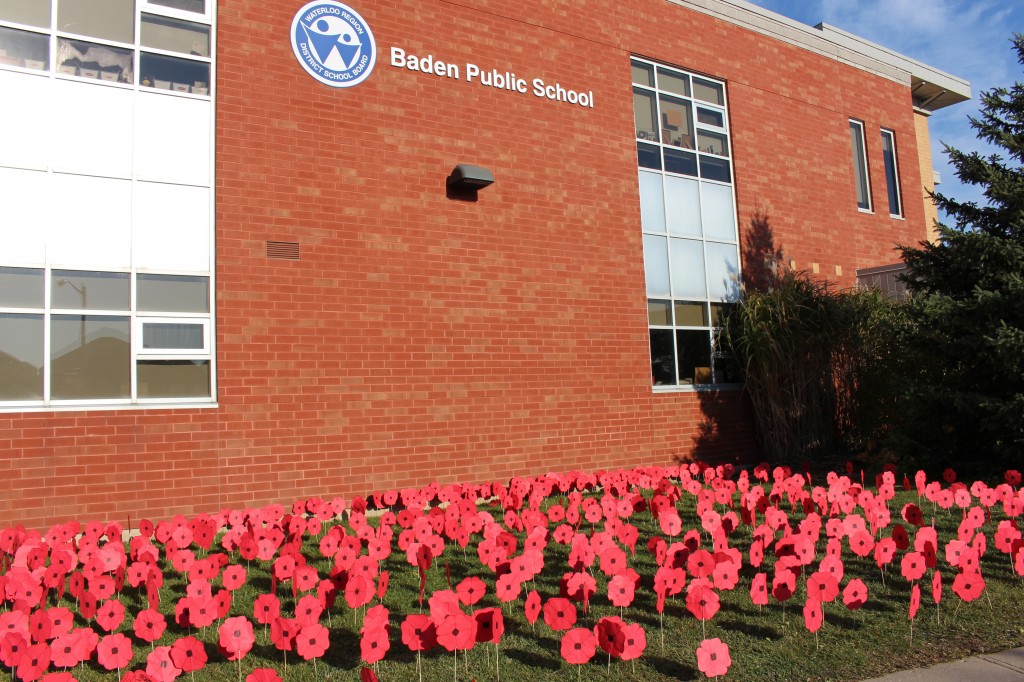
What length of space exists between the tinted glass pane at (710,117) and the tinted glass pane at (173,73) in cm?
781

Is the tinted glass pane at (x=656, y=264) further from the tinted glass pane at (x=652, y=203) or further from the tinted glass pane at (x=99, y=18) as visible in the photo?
the tinted glass pane at (x=99, y=18)

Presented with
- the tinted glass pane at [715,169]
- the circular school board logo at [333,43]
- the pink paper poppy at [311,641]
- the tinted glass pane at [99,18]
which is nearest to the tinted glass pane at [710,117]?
the tinted glass pane at [715,169]

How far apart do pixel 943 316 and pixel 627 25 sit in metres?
6.41

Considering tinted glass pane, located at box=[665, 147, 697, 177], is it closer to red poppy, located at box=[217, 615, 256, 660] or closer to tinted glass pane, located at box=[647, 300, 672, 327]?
tinted glass pane, located at box=[647, 300, 672, 327]

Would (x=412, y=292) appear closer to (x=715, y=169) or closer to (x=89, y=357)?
(x=89, y=357)

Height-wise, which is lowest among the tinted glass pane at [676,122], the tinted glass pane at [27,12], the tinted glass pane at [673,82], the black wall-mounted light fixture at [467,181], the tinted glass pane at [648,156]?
the black wall-mounted light fixture at [467,181]

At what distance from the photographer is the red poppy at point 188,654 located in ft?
11.6

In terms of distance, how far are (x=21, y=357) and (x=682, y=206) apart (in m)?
9.25

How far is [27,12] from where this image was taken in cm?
816

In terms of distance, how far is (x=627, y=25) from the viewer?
12.3m

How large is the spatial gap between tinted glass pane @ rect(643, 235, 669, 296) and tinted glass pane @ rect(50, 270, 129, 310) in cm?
712

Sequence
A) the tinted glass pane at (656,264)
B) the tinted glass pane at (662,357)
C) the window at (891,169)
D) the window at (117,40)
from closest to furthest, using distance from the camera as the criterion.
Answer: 1. the window at (117,40)
2. the tinted glass pane at (662,357)
3. the tinted glass pane at (656,264)
4. the window at (891,169)

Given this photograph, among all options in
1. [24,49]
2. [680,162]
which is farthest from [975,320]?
[24,49]

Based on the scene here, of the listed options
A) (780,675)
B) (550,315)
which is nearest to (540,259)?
(550,315)
